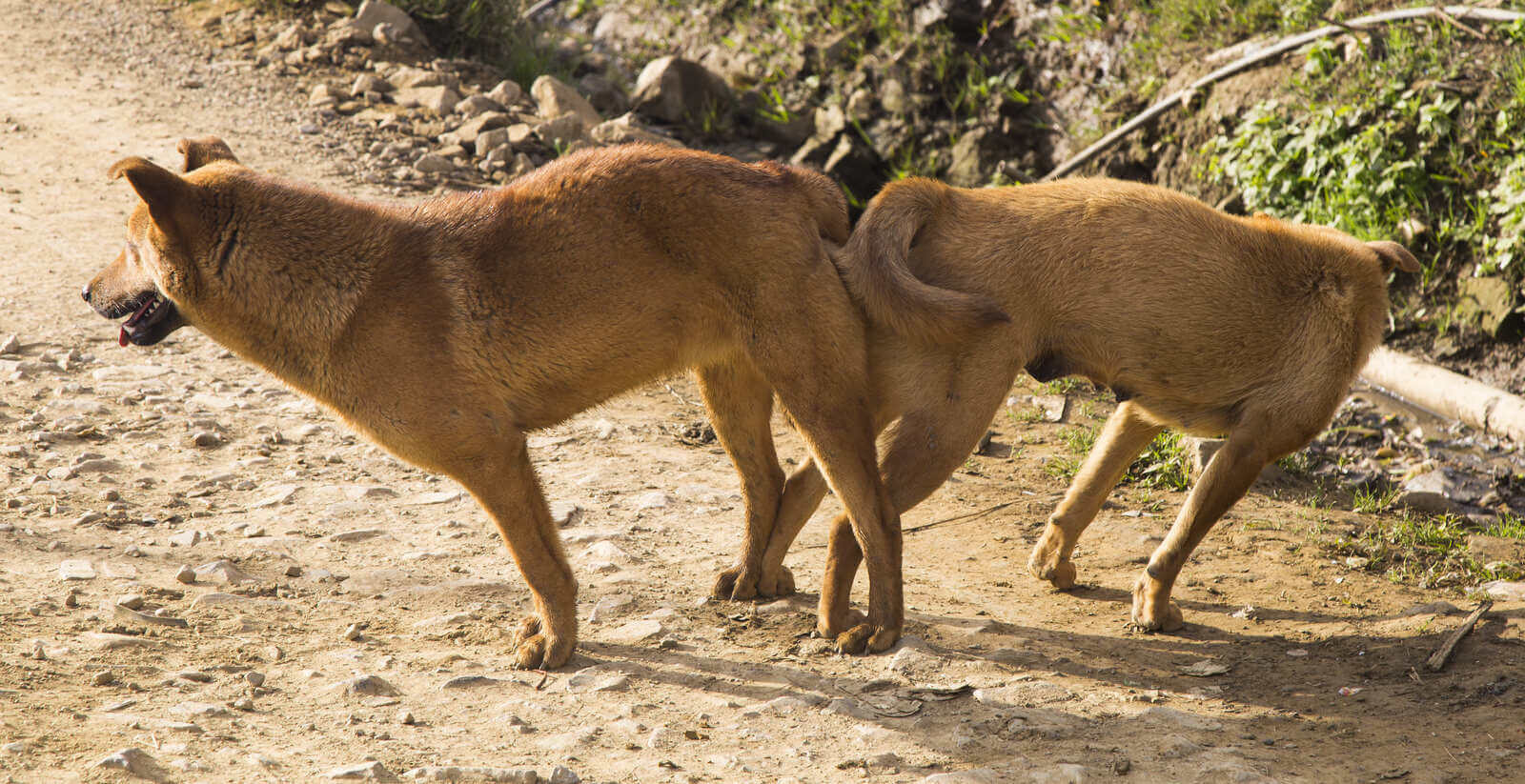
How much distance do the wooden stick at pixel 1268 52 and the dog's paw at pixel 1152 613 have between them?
377 centimetres

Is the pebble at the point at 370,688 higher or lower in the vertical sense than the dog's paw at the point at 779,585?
higher

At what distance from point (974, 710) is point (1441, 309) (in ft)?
18.8

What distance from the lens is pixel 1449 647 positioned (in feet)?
15.7

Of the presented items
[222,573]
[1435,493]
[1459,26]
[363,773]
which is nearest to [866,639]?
[363,773]

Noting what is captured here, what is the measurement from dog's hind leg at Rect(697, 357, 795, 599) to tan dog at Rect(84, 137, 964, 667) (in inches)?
19.7

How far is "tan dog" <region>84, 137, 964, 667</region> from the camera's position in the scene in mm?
4625

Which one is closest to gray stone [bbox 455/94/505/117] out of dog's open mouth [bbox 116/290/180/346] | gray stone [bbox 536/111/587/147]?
gray stone [bbox 536/111/587/147]

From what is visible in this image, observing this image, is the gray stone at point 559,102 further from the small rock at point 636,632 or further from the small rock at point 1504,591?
the small rock at point 1504,591

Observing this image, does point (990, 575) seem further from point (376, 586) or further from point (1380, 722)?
point (376, 586)

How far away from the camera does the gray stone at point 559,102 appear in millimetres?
11234

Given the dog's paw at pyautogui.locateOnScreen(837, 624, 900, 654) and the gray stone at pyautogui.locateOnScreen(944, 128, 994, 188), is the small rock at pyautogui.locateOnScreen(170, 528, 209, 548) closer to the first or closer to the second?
the dog's paw at pyautogui.locateOnScreen(837, 624, 900, 654)

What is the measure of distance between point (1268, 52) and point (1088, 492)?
18.2ft

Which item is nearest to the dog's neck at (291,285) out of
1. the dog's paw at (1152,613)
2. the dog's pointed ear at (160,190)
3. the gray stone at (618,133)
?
the dog's pointed ear at (160,190)

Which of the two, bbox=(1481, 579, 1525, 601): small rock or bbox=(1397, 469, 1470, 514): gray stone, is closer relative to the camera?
bbox=(1481, 579, 1525, 601): small rock
